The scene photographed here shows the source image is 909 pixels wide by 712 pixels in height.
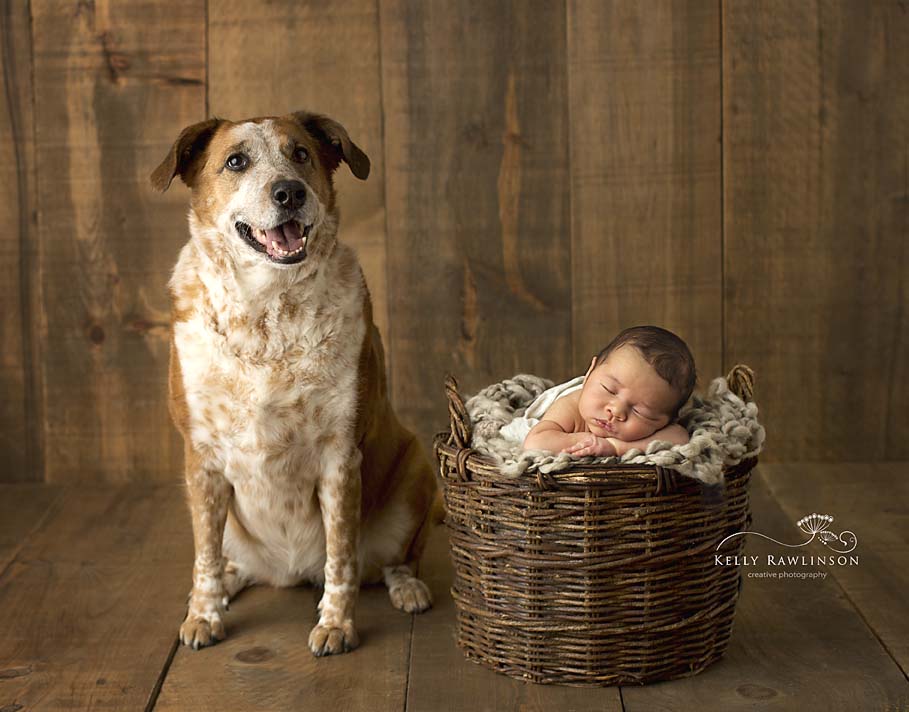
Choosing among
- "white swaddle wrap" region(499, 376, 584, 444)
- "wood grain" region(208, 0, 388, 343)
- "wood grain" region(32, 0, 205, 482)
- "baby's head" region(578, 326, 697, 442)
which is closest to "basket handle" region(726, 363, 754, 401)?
"baby's head" region(578, 326, 697, 442)

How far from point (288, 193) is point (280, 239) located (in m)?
0.10

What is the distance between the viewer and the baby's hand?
1.95m

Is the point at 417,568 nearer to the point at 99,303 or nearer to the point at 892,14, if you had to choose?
the point at 99,303

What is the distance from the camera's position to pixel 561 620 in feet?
6.35

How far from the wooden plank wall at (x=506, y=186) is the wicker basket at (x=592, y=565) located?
1137mm

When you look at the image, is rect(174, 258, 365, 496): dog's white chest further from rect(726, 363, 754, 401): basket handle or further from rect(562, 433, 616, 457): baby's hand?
rect(726, 363, 754, 401): basket handle

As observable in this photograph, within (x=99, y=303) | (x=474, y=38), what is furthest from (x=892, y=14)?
(x=99, y=303)

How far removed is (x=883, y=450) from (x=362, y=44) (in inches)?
74.1

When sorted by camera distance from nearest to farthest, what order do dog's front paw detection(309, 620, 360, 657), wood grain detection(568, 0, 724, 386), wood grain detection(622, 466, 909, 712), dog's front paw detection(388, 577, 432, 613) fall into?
wood grain detection(622, 466, 909, 712)
dog's front paw detection(309, 620, 360, 657)
dog's front paw detection(388, 577, 432, 613)
wood grain detection(568, 0, 724, 386)

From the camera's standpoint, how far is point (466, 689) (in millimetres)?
2002

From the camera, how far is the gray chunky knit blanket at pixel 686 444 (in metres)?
1.84

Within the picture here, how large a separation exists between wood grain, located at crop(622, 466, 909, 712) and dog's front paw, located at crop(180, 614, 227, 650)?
32.2 inches

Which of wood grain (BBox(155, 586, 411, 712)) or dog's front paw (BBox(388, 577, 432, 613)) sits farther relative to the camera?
dog's front paw (BBox(388, 577, 432, 613))

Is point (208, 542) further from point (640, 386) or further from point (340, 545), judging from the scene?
point (640, 386)
